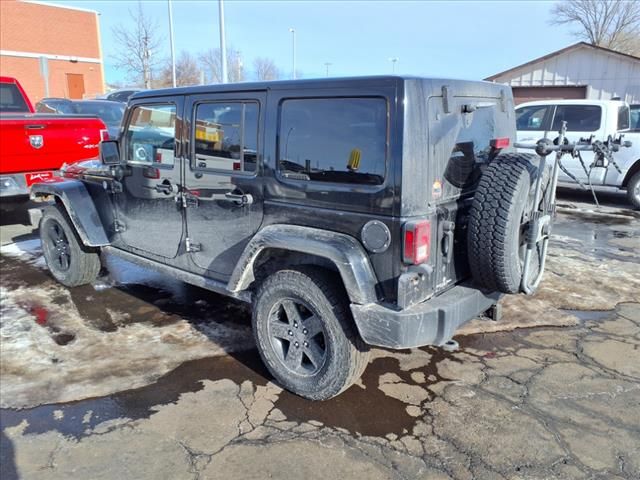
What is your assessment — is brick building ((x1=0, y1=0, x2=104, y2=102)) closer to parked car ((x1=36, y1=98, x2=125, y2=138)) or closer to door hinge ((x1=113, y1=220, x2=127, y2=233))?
parked car ((x1=36, y1=98, x2=125, y2=138))

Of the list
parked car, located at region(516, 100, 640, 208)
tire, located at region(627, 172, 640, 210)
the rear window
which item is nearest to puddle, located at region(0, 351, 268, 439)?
the rear window

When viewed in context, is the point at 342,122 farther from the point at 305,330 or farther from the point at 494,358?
the point at 494,358

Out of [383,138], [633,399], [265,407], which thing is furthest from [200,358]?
[633,399]

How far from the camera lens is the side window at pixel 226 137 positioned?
10.6 ft

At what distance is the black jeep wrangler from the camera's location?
105 inches

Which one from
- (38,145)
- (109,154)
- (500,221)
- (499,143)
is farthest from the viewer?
(38,145)

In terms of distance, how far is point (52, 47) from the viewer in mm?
34000

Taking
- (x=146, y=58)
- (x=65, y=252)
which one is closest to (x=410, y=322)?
(x=65, y=252)

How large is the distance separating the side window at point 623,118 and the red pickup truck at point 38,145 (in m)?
8.83

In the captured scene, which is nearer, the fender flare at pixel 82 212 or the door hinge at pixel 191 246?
the door hinge at pixel 191 246

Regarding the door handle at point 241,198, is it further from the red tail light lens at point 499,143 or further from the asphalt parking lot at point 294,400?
the red tail light lens at point 499,143

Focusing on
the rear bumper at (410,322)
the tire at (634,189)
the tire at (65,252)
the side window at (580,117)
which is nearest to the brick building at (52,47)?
the tire at (65,252)

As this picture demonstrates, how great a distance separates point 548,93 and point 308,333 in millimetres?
20533

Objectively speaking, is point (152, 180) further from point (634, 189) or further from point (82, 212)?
point (634, 189)
